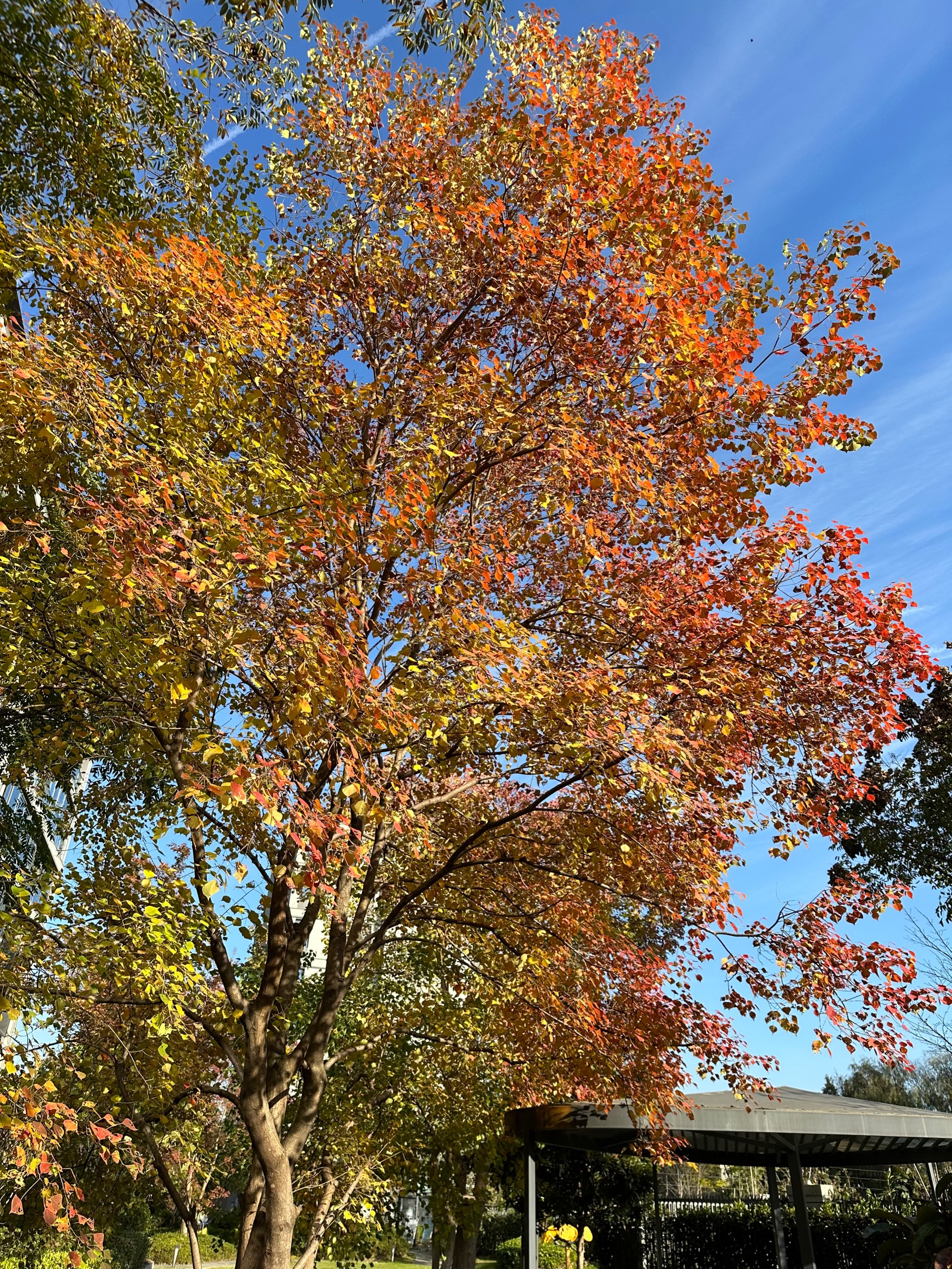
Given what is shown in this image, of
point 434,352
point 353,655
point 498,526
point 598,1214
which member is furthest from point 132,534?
point 598,1214

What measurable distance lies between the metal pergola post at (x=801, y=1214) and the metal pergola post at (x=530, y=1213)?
2964 mm

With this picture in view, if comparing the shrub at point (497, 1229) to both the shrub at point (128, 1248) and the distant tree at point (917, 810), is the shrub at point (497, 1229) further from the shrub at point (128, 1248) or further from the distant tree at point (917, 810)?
the distant tree at point (917, 810)

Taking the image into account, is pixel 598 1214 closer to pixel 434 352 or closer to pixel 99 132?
pixel 434 352

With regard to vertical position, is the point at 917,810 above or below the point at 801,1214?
above

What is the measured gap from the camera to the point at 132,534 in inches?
201

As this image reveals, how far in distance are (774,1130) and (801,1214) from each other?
1.55 m

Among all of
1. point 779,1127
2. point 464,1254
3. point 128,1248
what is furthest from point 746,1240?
point 128,1248

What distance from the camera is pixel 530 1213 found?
9.82 metres

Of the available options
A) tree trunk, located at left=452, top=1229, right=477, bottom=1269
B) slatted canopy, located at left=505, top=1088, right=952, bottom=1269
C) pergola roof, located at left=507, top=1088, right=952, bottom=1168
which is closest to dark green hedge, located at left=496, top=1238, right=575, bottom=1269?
tree trunk, located at left=452, top=1229, right=477, bottom=1269

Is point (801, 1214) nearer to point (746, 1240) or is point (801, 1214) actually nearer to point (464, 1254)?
point (464, 1254)

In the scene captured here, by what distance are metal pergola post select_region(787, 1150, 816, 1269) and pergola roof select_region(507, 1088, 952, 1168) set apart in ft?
0.50

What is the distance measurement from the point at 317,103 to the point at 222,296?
145 inches

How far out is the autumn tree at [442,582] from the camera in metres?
6.01

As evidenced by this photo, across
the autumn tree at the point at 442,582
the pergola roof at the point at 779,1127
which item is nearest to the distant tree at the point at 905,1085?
the pergola roof at the point at 779,1127
